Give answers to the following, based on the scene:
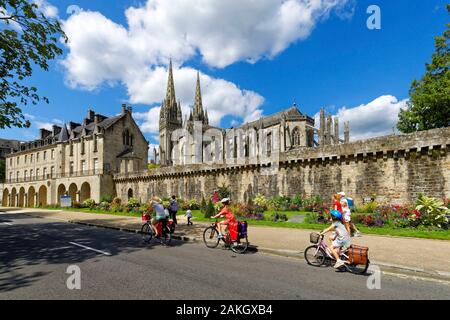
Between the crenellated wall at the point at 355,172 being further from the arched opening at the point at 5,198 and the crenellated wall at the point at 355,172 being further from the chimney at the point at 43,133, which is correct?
the arched opening at the point at 5,198

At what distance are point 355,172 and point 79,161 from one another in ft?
131

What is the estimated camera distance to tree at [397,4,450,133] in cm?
2006

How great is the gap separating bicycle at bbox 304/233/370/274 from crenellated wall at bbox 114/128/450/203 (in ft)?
40.9

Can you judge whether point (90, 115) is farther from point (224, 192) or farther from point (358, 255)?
point (358, 255)

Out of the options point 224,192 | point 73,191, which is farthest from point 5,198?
point 224,192

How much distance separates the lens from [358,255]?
19.3 ft

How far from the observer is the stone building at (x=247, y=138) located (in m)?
37.7

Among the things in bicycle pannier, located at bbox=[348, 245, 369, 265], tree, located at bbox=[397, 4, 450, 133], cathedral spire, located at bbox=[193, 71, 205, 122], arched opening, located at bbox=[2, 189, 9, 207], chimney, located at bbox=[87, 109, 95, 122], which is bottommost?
arched opening, located at bbox=[2, 189, 9, 207]

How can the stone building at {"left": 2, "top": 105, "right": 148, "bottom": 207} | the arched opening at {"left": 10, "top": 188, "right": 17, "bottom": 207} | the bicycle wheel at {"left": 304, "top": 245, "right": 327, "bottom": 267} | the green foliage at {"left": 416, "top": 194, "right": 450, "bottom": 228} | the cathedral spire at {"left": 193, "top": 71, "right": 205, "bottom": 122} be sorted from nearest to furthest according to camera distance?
the bicycle wheel at {"left": 304, "top": 245, "right": 327, "bottom": 267}, the green foliage at {"left": 416, "top": 194, "right": 450, "bottom": 228}, the stone building at {"left": 2, "top": 105, "right": 148, "bottom": 207}, the arched opening at {"left": 10, "top": 188, "right": 17, "bottom": 207}, the cathedral spire at {"left": 193, "top": 71, "right": 205, "bottom": 122}

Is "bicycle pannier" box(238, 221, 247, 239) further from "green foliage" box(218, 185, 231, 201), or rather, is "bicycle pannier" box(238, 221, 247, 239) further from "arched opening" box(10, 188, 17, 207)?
"arched opening" box(10, 188, 17, 207)

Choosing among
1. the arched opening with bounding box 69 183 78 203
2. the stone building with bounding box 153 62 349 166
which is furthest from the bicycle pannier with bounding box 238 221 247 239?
the arched opening with bounding box 69 183 78 203
